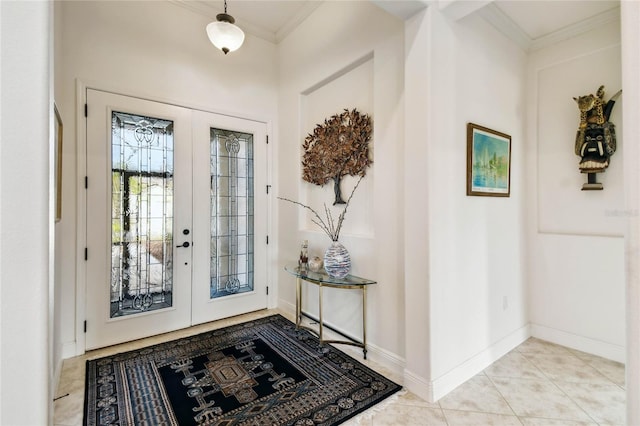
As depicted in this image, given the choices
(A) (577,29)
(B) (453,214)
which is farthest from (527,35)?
(B) (453,214)

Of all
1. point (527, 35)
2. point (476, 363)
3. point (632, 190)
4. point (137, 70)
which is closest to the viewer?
point (632, 190)

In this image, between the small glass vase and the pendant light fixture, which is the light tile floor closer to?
the small glass vase

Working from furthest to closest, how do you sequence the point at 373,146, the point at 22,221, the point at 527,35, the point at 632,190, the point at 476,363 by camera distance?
the point at 527,35
the point at 373,146
the point at 476,363
the point at 632,190
the point at 22,221

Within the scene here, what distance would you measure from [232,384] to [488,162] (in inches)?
109

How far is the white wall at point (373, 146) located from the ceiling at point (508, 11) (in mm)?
279

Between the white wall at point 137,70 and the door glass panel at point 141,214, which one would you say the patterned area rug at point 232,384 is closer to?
the door glass panel at point 141,214

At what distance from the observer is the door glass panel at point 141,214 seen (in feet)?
9.46

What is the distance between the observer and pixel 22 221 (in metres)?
0.61

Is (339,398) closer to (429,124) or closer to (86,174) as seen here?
(429,124)

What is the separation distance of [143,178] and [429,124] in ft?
9.08

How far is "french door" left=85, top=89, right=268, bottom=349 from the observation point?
2.80 metres

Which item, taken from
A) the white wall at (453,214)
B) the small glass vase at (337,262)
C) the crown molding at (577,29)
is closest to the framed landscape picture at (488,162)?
the white wall at (453,214)

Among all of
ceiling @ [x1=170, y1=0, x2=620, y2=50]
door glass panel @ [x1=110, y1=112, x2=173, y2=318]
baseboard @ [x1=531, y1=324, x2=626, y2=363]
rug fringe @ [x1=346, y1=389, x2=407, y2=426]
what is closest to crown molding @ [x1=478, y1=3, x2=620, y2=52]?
ceiling @ [x1=170, y1=0, x2=620, y2=50]

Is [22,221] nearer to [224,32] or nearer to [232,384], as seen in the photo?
[232,384]
